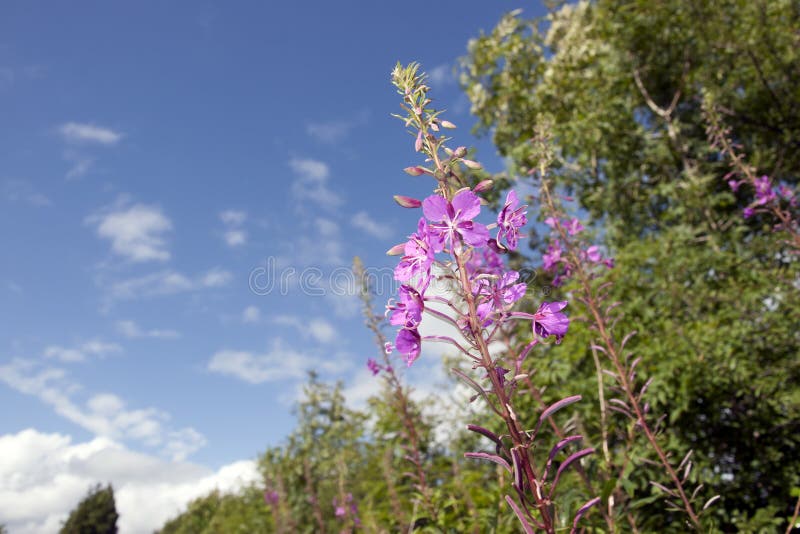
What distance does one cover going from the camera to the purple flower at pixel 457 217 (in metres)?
1.56

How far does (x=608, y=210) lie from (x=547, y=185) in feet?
19.9

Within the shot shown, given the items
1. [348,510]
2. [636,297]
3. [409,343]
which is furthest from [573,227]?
[348,510]

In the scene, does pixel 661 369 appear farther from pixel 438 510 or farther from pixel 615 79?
pixel 615 79

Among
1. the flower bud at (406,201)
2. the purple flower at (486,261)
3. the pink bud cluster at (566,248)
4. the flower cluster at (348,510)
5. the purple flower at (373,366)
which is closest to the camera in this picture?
the flower bud at (406,201)

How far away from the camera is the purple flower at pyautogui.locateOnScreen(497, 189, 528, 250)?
64.3 inches

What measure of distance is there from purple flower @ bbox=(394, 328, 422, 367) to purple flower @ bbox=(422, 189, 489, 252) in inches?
12.7

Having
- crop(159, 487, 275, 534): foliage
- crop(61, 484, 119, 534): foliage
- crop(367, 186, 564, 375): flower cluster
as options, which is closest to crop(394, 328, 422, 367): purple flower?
crop(367, 186, 564, 375): flower cluster

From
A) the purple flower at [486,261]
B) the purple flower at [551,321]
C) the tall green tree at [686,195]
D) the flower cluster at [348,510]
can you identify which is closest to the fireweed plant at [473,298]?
the purple flower at [551,321]

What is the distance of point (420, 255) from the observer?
1626 millimetres

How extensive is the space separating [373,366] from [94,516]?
54.5 meters

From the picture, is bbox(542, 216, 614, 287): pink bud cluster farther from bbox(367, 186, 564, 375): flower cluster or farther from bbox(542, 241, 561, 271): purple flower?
bbox(367, 186, 564, 375): flower cluster

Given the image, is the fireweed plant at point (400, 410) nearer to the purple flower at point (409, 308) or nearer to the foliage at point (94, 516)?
the purple flower at point (409, 308)

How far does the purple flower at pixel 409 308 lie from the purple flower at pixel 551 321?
1.29ft

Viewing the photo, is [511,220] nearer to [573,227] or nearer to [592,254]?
[573,227]
